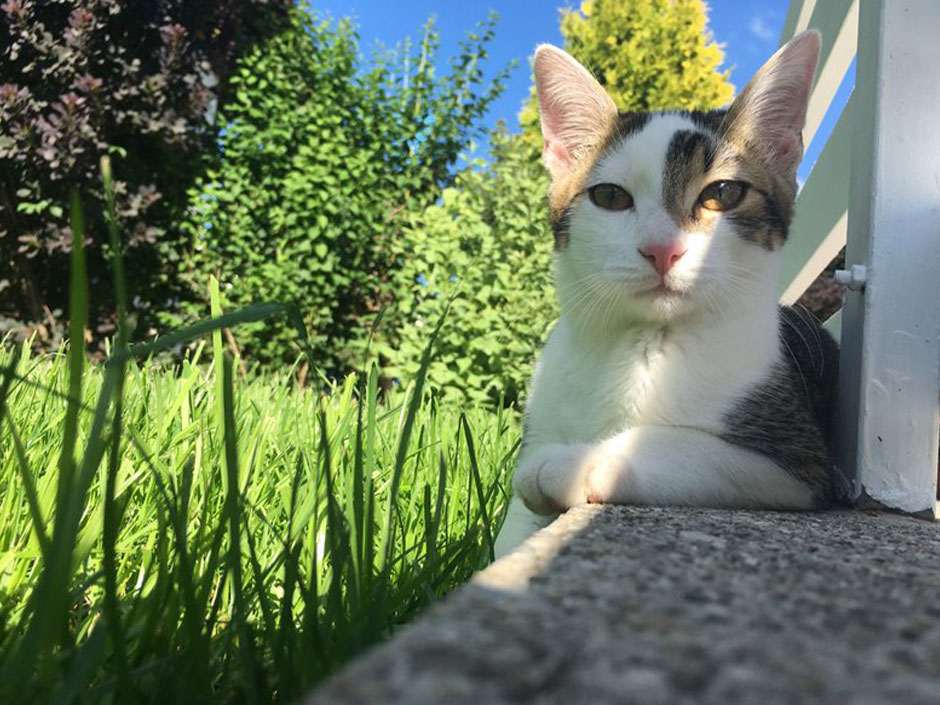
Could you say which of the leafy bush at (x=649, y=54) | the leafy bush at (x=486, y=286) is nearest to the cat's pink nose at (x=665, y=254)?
the leafy bush at (x=486, y=286)

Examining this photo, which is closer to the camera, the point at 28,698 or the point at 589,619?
the point at 589,619

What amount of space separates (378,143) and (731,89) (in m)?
4.77

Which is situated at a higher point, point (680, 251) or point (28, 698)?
point (680, 251)

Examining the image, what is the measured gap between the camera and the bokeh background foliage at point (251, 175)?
14.7 ft

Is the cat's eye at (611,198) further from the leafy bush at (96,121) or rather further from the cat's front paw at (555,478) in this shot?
the leafy bush at (96,121)

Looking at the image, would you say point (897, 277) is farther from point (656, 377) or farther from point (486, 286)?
point (486, 286)

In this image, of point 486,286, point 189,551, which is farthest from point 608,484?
point 486,286

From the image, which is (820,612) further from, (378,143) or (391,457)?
(378,143)

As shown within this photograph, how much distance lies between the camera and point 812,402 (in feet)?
5.53

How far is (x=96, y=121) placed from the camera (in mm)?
4684

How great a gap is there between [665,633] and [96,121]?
5.17 meters

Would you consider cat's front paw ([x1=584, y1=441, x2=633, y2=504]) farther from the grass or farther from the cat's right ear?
the cat's right ear

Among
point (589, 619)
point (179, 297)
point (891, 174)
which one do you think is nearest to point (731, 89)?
point (179, 297)

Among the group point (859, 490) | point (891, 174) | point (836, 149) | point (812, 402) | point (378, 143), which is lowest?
point (859, 490)
